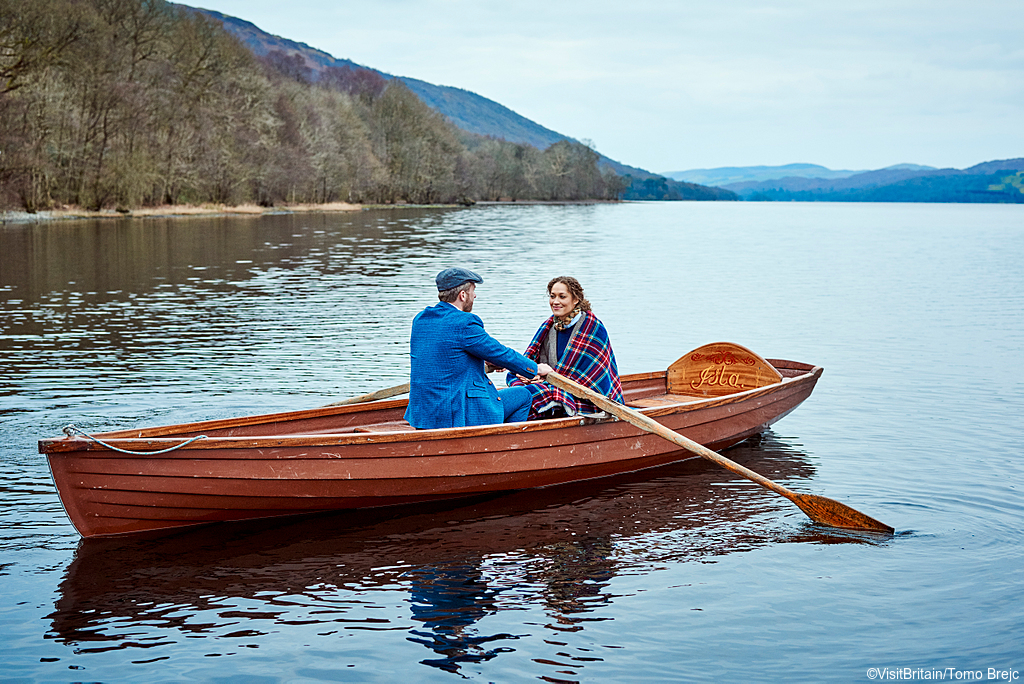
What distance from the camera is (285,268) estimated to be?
29.2 metres

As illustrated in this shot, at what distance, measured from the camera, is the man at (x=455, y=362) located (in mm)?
7688

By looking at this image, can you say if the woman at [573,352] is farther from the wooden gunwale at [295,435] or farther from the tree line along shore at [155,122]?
the tree line along shore at [155,122]

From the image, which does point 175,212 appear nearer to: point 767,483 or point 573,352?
point 573,352

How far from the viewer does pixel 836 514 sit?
7852mm

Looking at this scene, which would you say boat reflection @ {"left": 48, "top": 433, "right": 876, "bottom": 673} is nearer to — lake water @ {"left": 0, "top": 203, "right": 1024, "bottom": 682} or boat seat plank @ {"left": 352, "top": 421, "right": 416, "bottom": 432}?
lake water @ {"left": 0, "top": 203, "right": 1024, "bottom": 682}

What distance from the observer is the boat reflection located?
5930mm

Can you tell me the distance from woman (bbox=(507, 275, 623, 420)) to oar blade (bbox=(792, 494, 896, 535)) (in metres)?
2.03

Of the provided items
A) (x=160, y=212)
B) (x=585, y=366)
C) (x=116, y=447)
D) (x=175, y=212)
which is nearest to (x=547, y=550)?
(x=585, y=366)

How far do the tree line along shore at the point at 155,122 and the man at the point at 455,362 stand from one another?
143ft

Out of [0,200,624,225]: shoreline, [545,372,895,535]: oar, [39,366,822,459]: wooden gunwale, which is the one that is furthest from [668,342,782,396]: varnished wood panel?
[0,200,624,225]: shoreline

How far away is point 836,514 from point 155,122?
56605mm

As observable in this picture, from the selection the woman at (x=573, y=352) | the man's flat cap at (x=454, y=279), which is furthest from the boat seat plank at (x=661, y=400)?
the man's flat cap at (x=454, y=279)

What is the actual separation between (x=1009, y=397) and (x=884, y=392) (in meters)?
1.61

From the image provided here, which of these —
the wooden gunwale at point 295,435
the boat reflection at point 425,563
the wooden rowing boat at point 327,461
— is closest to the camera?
the boat reflection at point 425,563
